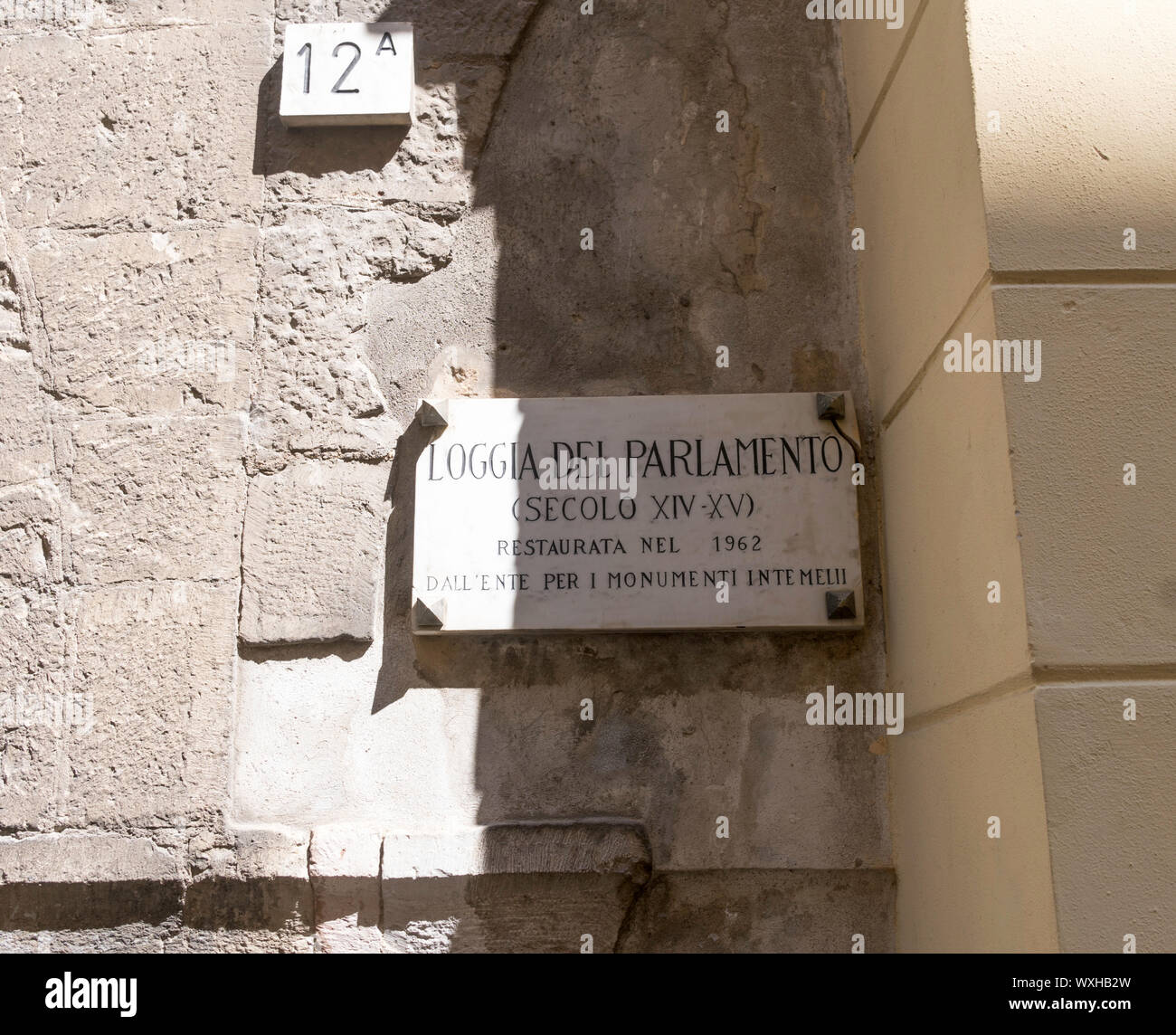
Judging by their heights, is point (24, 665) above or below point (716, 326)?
below

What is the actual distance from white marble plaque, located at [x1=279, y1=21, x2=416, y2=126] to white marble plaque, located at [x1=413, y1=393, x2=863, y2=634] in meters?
0.81

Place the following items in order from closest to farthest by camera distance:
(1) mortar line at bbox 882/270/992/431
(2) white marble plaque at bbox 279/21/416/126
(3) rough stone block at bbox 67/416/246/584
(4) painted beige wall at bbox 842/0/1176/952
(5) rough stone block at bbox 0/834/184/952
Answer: (4) painted beige wall at bbox 842/0/1176/952 < (1) mortar line at bbox 882/270/992/431 < (5) rough stone block at bbox 0/834/184/952 < (3) rough stone block at bbox 67/416/246/584 < (2) white marble plaque at bbox 279/21/416/126

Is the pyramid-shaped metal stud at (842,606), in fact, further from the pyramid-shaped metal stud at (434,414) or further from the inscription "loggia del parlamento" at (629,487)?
the pyramid-shaped metal stud at (434,414)

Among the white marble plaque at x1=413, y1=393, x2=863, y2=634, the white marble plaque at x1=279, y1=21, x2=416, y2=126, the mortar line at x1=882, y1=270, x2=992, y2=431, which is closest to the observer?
the mortar line at x1=882, y1=270, x2=992, y2=431

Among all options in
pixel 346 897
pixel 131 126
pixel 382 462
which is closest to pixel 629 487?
pixel 382 462

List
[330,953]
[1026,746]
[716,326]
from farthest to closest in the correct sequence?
[716,326]
[330,953]
[1026,746]

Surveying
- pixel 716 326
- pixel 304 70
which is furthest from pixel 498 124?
pixel 716 326

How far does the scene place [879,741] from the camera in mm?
2326

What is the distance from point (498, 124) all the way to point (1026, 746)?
195cm

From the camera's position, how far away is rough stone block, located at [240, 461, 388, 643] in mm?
2373

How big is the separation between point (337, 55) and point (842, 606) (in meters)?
1.83

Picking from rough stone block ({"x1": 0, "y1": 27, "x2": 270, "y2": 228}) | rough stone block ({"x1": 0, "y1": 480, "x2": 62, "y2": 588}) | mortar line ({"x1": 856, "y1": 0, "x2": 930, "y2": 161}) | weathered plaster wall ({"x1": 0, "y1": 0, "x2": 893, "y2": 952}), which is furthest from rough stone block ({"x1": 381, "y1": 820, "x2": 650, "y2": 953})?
mortar line ({"x1": 856, "y1": 0, "x2": 930, "y2": 161})

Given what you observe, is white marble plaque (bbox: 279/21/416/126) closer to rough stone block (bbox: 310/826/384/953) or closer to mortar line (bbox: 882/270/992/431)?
mortar line (bbox: 882/270/992/431)

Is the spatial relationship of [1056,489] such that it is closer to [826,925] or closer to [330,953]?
[826,925]
